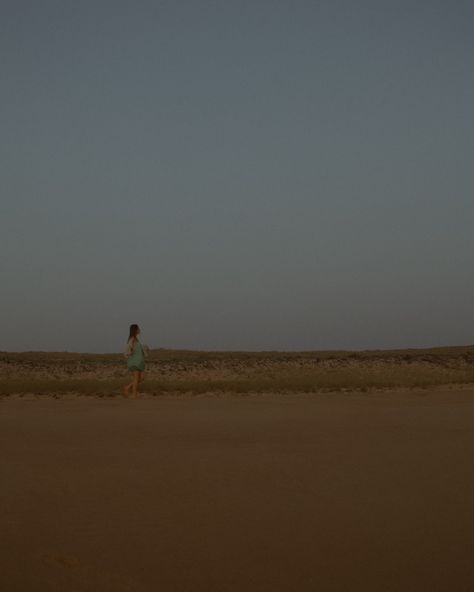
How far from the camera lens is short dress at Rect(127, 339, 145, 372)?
15.6 meters

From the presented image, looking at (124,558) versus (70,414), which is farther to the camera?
(70,414)

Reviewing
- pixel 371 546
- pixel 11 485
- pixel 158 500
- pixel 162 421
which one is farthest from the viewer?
pixel 162 421

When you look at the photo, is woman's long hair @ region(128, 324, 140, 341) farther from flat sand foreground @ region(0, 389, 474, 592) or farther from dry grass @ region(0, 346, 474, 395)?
flat sand foreground @ region(0, 389, 474, 592)

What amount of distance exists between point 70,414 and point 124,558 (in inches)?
278

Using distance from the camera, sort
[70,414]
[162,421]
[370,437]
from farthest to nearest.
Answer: [70,414], [162,421], [370,437]

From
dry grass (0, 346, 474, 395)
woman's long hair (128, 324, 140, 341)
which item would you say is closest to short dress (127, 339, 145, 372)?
woman's long hair (128, 324, 140, 341)

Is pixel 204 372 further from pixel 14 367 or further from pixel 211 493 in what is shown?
pixel 211 493

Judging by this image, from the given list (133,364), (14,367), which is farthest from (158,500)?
(14,367)

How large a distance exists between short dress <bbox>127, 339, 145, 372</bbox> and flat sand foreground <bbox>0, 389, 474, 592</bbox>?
698cm

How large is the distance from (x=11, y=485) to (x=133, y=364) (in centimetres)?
1032

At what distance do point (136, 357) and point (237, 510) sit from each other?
11.2m

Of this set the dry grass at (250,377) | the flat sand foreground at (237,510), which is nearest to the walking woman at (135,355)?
the dry grass at (250,377)

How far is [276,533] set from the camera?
13.7ft

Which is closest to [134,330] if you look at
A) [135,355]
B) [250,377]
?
[135,355]
